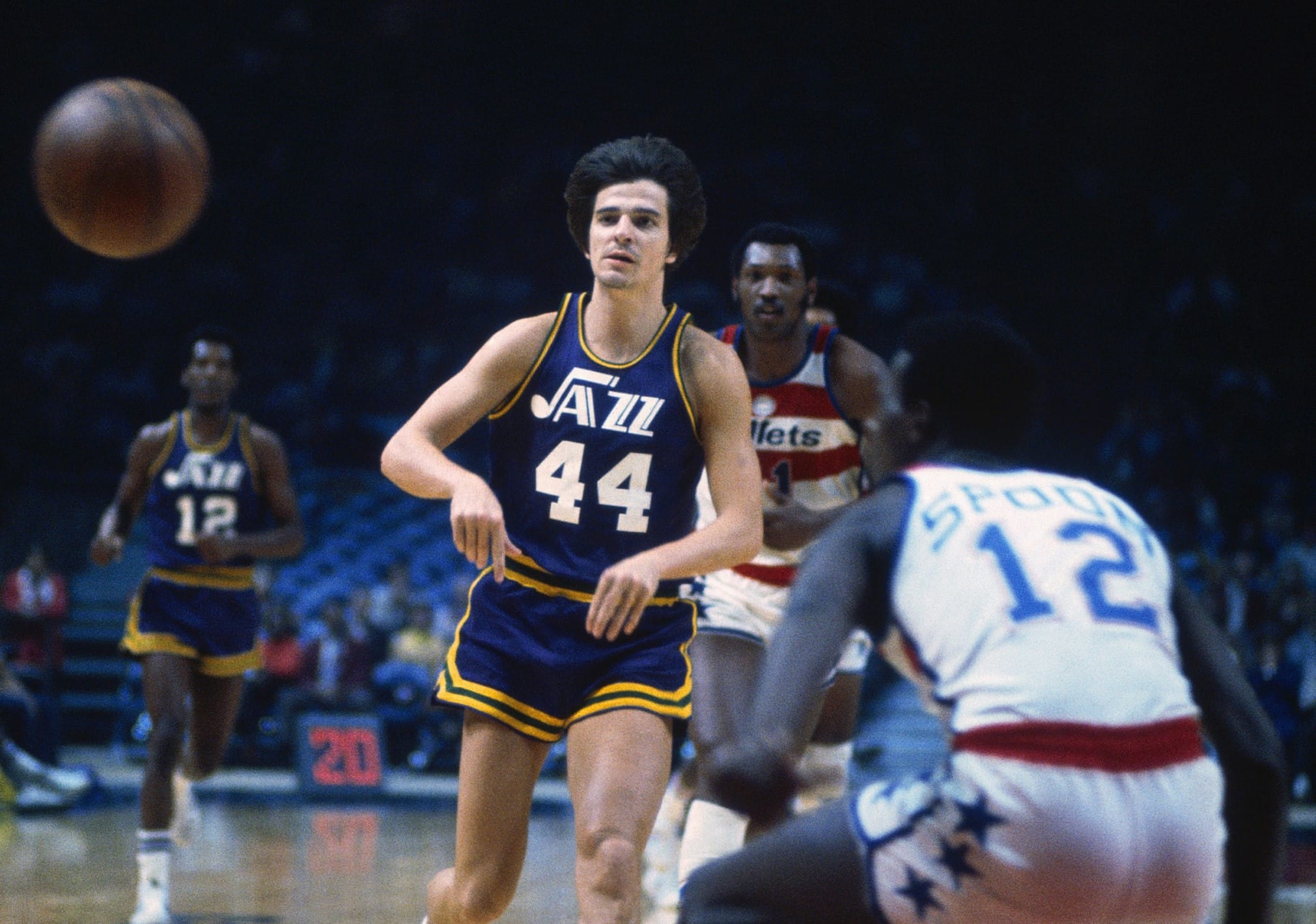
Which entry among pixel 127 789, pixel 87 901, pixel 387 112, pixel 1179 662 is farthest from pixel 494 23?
pixel 1179 662

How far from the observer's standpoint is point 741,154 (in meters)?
15.7

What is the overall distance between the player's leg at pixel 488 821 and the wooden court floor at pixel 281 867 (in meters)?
2.41

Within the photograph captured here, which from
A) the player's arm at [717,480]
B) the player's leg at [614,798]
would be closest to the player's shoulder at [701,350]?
the player's arm at [717,480]

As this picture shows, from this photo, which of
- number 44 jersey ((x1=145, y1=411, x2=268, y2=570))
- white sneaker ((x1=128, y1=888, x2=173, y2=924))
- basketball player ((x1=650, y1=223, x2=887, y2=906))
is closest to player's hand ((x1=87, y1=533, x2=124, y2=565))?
number 44 jersey ((x1=145, y1=411, x2=268, y2=570))

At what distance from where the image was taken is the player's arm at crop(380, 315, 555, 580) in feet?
9.65

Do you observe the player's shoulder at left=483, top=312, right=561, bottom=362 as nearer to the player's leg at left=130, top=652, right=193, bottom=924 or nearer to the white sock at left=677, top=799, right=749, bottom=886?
the white sock at left=677, top=799, right=749, bottom=886

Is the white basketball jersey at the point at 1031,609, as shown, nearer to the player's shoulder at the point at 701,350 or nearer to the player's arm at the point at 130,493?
the player's shoulder at the point at 701,350

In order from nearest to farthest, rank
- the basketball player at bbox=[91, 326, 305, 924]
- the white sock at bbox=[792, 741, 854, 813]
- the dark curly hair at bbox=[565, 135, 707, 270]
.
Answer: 1. the dark curly hair at bbox=[565, 135, 707, 270]
2. the white sock at bbox=[792, 741, 854, 813]
3. the basketball player at bbox=[91, 326, 305, 924]

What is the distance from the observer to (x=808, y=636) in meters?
1.97

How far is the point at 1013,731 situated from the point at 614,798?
129 centimetres

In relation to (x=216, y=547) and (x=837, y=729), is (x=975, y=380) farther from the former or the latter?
(x=216, y=547)

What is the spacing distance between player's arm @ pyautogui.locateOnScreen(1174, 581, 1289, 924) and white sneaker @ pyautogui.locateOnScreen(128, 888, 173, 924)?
14.0ft

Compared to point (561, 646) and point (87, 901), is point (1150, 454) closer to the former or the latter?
point (87, 901)

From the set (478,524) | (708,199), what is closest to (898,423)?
(478,524)
